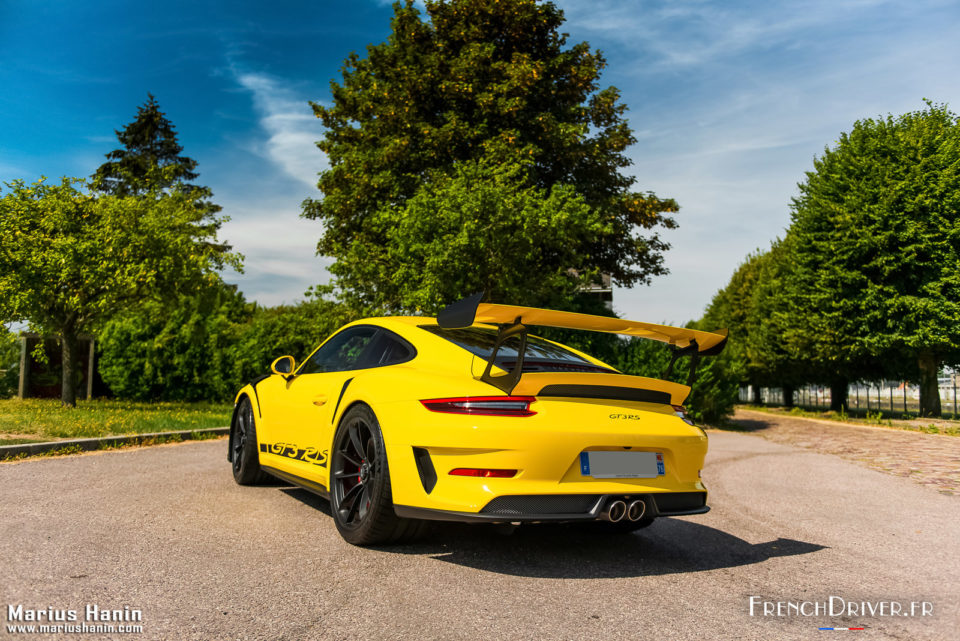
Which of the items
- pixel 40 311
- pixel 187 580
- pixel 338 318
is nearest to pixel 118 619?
pixel 187 580

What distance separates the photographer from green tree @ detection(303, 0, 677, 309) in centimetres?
2031

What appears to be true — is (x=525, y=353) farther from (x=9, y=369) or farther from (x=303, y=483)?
(x=9, y=369)

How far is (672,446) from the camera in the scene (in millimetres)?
3848

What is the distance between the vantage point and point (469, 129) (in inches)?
807

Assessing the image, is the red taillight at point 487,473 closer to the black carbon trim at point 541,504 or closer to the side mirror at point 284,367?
the black carbon trim at point 541,504

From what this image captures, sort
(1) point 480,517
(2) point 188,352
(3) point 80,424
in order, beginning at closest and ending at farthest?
(1) point 480,517 < (3) point 80,424 < (2) point 188,352

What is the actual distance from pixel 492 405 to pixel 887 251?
23079mm

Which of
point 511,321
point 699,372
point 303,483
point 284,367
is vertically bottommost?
point 303,483

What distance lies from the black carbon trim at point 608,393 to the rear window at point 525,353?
365mm

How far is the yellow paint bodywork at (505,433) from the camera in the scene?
3.43m

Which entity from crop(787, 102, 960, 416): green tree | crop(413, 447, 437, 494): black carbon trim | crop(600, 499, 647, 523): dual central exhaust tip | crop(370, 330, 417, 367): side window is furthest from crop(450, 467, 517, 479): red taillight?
crop(787, 102, 960, 416): green tree

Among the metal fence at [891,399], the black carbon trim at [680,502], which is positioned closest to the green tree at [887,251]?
the metal fence at [891,399]

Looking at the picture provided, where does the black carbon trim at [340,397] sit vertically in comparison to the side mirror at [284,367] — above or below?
Result: below

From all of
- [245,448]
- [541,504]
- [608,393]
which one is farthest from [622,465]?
[245,448]
